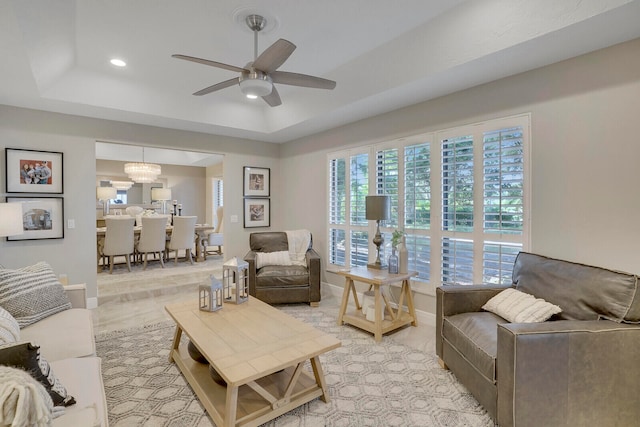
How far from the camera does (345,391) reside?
86.6 inches

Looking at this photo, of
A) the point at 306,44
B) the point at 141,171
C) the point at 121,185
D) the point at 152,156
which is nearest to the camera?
the point at 306,44

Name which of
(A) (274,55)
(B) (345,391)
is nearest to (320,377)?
(B) (345,391)

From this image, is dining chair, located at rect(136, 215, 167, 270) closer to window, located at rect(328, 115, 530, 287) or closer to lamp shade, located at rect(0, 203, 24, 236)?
lamp shade, located at rect(0, 203, 24, 236)

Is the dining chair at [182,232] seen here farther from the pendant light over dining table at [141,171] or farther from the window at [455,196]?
the window at [455,196]

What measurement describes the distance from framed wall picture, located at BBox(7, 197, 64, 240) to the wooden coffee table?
236 cm

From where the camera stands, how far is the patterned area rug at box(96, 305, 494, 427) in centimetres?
192

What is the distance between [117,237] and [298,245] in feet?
11.0

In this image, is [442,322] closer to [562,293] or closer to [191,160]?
[562,293]

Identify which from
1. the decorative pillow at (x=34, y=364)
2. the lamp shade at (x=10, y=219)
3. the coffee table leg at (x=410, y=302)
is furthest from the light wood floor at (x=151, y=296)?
the decorative pillow at (x=34, y=364)

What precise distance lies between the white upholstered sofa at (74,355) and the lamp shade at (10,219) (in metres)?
0.72

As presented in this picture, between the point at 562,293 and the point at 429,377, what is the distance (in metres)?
1.09

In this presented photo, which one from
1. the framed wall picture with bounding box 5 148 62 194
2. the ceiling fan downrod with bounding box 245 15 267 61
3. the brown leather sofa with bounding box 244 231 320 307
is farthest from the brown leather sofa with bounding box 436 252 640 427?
the framed wall picture with bounding box 5 148 62 194

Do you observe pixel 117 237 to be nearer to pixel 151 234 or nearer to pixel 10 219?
pixel 151 234

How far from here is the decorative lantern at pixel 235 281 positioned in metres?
2.66
